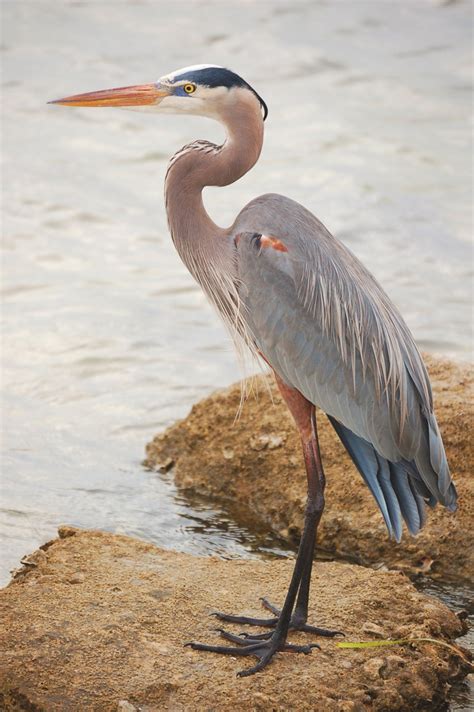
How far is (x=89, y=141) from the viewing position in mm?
14461

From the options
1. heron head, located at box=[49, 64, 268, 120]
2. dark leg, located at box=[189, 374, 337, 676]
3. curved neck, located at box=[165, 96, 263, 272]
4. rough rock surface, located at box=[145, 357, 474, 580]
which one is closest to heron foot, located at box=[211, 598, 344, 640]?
dark leg, located at box=[189, 374, 337, 676]

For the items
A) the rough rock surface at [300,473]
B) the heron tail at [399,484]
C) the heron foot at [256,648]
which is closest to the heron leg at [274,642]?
the heron foot at [256,648]

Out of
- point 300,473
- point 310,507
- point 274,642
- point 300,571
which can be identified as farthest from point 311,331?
point 300,473

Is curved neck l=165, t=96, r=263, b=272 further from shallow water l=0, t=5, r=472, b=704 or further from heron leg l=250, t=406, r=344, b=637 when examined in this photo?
shallow water l=0, t=5, r=472, b=704

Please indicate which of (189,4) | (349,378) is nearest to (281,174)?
(189,4)

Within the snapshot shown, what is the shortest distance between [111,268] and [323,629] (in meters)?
6.53

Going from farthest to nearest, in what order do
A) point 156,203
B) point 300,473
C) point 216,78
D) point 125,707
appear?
1. point 156,203
2. point 300,473
3. point 216,78
4. point 125,707

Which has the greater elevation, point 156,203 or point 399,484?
point 156,203

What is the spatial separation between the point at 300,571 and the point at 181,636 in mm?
543

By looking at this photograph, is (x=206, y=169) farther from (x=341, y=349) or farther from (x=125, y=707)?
(x=125, y=707)

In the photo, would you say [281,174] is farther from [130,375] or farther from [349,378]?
[349,378]

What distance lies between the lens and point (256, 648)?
4.79 meters

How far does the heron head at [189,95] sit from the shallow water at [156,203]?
2.34 m

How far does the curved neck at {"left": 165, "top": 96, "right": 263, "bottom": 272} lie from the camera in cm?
518
